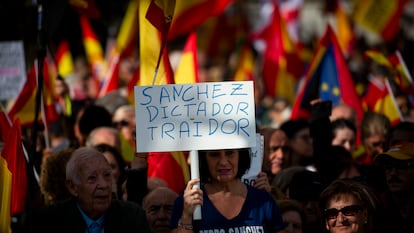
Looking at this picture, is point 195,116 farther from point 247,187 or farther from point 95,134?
point 95,134

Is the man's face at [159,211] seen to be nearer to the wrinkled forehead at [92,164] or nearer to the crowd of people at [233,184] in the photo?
the crowd of people at [233,184]

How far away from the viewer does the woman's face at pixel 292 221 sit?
7668mm

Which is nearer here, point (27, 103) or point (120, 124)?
point (27, 103)

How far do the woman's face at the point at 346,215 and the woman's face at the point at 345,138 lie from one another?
2949mm

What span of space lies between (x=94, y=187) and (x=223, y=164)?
73 centimetres

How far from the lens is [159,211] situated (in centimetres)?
767

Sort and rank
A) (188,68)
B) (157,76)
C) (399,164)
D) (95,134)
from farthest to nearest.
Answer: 1. (188,68)
2. (95,134)
3. (157,76)
4. (399,164)

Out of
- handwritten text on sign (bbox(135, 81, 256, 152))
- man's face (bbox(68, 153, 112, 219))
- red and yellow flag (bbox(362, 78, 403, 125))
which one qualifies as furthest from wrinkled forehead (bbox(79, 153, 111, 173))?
red and yellow flag (bbox(362, 78, 403, 125))

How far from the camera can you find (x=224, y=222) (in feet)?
22.4

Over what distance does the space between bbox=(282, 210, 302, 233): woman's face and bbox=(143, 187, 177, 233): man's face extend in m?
0.71

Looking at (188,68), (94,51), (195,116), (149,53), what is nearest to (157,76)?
(149,53)

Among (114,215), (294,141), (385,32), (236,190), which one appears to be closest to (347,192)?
(236,190)

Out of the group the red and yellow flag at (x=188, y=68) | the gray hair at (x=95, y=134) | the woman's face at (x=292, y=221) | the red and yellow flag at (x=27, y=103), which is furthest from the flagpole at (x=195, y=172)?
the red and yellow flag at (x=188, y=68)

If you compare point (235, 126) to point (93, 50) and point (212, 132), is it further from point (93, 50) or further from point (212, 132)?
point (93, 50)
